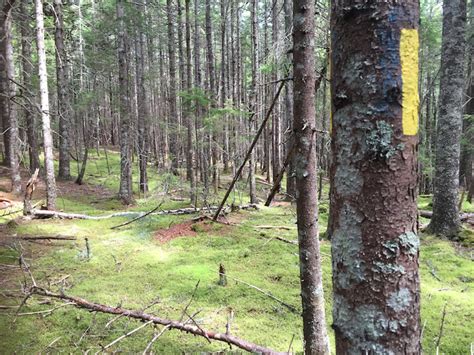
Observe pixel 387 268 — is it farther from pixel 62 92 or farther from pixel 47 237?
pixel 62 92

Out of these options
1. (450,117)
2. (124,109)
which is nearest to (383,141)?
(450,117)

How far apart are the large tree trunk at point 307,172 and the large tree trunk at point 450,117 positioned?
5.61 m

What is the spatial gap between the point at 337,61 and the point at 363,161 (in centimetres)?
36

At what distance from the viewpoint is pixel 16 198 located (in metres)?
11.9

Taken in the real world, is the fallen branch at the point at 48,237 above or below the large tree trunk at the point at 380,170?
below

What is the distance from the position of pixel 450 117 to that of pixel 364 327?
7.34 metres

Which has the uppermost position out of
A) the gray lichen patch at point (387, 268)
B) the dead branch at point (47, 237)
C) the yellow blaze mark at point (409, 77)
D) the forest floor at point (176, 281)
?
the yellow blaze mark at point (409, 77)

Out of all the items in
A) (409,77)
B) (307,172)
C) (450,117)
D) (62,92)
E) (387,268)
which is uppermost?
(62,92)

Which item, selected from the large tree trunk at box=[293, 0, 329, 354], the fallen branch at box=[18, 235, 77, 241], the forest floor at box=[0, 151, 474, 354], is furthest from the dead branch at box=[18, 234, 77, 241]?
the large tree trunk at box=[293, 0, 329, 354]

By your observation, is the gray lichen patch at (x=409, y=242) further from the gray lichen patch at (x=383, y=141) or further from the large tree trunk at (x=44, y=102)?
the large tree trunk at (x=44, y=102)

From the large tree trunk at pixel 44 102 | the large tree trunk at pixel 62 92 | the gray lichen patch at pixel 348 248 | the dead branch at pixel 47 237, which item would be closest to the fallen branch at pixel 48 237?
the dead branch at pixel 47 237

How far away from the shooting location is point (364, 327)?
1166 mm

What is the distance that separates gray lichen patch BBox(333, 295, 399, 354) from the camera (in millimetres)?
1145

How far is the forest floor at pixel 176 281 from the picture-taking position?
12.3ft
